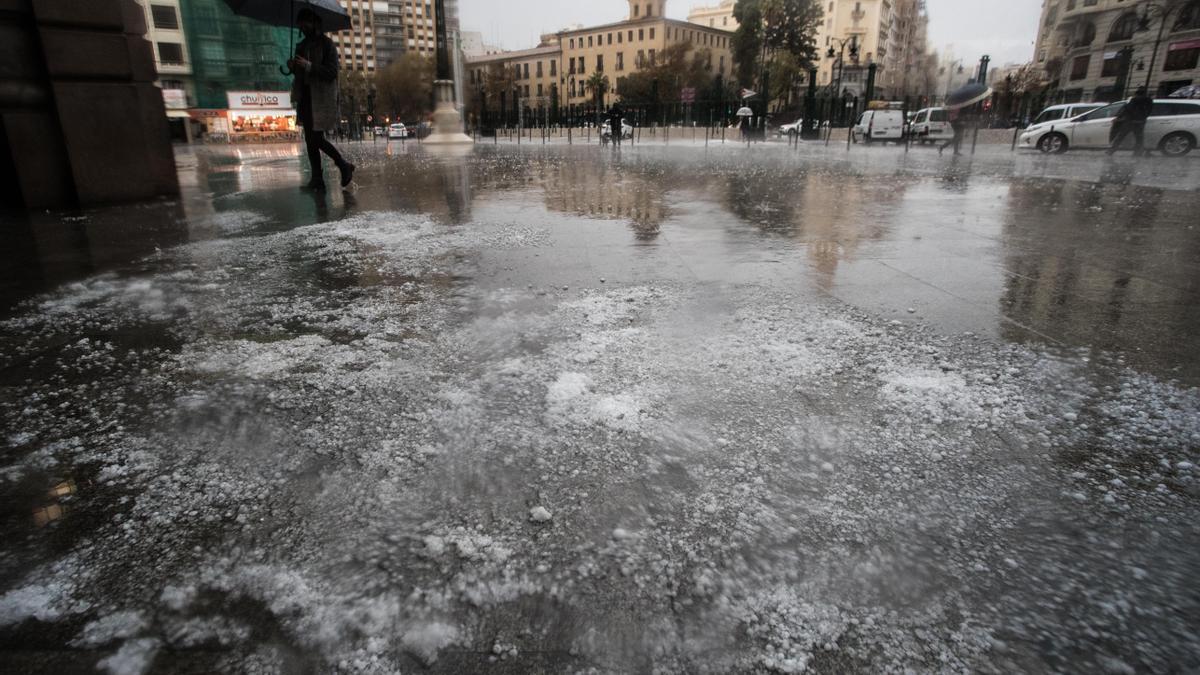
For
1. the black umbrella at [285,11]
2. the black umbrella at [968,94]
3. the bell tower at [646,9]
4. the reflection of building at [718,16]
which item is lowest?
the black umbrella at [968,94]

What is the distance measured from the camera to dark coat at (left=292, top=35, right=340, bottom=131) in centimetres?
746

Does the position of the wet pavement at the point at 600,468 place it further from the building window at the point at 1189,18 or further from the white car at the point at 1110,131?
the building window at the point at 1189,18

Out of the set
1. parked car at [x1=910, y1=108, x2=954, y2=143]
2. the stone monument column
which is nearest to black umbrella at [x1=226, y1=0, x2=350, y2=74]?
the stone monument column

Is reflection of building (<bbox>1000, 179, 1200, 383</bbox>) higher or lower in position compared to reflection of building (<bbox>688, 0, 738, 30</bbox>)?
lower

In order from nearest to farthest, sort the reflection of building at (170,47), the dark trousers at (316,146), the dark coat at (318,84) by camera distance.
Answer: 1. the dark coat at (318,84)
2. the dark trousers at (316,146)
3. the reflection of building at (170,47)

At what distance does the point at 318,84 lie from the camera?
25.1ft

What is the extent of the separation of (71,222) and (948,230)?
815 centimetres

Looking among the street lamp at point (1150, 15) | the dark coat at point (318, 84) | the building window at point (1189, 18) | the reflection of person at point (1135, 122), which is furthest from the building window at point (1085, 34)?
the dark coat at point (318, 84)

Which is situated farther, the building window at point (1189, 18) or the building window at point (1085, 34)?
the building window at point (1085, 34)

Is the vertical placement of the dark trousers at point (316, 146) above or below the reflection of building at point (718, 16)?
below

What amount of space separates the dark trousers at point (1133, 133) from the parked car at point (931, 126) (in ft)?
36.2

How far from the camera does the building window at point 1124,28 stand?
45.1m

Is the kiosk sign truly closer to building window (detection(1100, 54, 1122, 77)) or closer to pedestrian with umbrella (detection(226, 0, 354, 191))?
pedestrian with umbrella (detection(226, 0, 354, 191))

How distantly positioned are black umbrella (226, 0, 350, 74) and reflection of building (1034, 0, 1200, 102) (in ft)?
144
